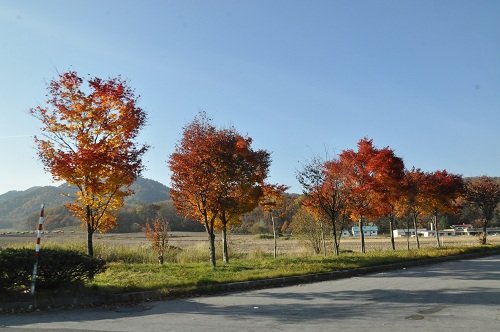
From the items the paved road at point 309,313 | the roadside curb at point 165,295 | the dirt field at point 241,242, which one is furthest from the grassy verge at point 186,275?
the dirt field at point 241,242

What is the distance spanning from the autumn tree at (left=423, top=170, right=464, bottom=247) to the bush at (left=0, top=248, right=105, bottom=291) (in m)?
25.0

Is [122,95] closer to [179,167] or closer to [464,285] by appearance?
[179,167]

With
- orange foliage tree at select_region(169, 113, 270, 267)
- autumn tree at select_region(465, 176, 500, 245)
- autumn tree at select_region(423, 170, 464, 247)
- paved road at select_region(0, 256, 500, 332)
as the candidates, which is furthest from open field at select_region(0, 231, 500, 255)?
paved road at select_region(0, 256, 500, 332)

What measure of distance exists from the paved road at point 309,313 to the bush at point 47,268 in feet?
3.57

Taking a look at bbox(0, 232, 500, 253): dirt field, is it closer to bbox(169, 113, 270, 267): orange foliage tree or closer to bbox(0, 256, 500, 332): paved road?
bbox(169, 113, 270, 267): orange foliage tree

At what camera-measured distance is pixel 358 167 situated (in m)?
25.8

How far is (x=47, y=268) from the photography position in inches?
399

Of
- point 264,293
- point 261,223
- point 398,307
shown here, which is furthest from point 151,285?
point 261,223

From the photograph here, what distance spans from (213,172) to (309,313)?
387 inches

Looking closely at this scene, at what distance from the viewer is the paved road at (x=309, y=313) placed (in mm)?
7594

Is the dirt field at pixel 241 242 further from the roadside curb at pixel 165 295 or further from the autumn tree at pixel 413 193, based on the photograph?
the roadside curb at pixel 165 295

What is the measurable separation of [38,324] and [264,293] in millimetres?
5768

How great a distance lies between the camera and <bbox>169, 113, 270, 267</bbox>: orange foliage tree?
17719 millimetres

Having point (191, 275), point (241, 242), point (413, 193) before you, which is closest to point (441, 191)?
point (413, 193)
